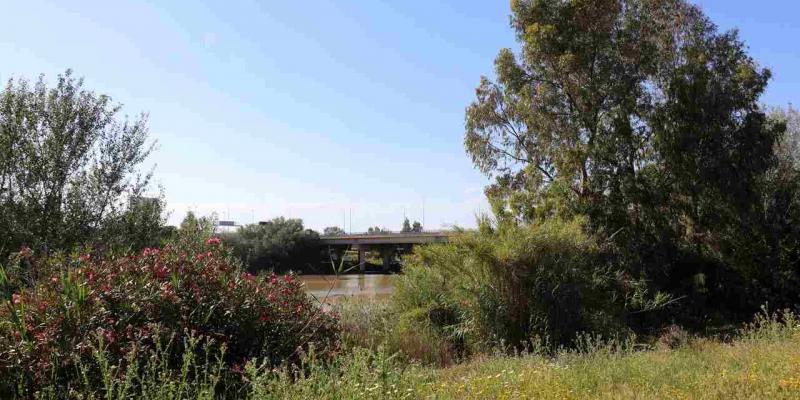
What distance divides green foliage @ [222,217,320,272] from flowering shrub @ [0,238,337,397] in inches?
1257

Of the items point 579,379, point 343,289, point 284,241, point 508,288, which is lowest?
point 579,379

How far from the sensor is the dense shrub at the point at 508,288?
34.2 feet

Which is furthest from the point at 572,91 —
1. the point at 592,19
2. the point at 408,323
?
the point at 408,323

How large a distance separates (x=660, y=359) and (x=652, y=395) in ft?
6.58

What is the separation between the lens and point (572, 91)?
19.3 m

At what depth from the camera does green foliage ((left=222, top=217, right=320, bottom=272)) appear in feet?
135

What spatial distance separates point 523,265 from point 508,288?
483 millimetres

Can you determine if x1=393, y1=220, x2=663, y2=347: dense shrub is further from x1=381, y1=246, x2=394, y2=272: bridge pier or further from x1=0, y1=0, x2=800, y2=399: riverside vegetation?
x1=381, y1=246, x2=394, y2=272: bridge pier

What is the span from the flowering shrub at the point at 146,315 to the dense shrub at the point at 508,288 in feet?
13.0

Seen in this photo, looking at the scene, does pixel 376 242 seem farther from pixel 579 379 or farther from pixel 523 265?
pixel 579 379

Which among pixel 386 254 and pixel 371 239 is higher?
pixel 371 239

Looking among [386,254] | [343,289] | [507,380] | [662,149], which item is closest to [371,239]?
[386,254]

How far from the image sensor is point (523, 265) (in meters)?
10.9

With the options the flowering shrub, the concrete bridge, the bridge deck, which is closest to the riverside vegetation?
the flowering shrub
